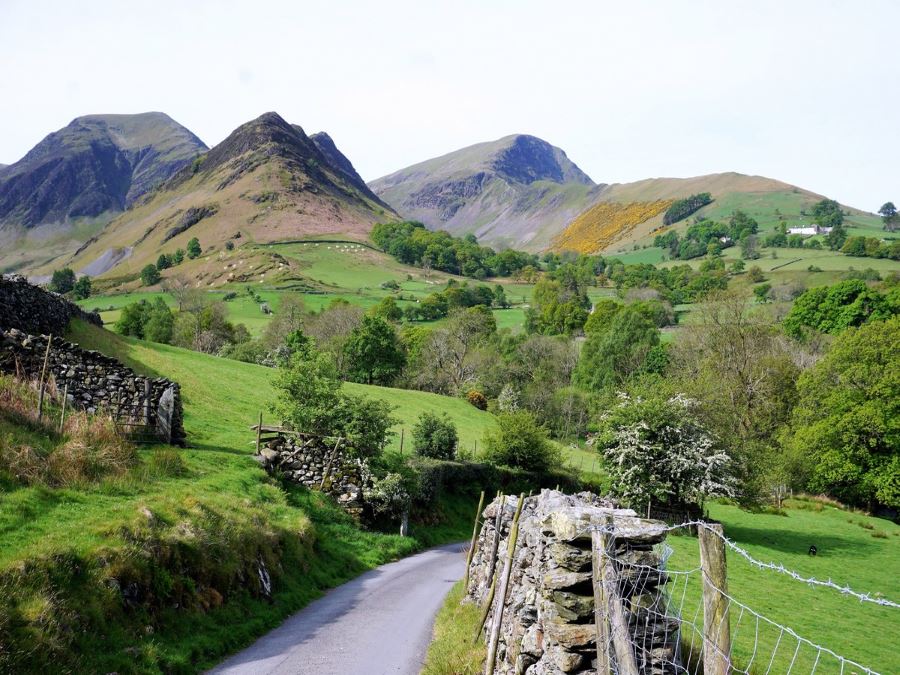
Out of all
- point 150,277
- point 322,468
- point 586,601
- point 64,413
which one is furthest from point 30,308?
point 150,277

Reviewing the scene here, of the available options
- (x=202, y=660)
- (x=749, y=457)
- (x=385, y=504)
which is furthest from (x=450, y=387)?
(x=202, y=660)

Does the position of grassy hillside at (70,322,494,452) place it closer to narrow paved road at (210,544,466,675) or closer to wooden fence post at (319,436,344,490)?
wooden fence post at (319,436,344,490)

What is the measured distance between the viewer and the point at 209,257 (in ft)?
568

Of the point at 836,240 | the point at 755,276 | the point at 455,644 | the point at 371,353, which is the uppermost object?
the point at 836,240

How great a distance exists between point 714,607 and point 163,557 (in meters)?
12.5

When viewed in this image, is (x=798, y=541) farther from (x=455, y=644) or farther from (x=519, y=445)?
(x=455, y=644)

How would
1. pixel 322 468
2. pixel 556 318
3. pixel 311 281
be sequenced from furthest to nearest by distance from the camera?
pixel 311 281 → pixel 556 318 → pixel 322 468

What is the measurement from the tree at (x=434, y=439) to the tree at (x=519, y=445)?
491 centimetres

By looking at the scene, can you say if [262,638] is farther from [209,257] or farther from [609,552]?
[209,257]

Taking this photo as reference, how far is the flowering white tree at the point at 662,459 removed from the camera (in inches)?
1235

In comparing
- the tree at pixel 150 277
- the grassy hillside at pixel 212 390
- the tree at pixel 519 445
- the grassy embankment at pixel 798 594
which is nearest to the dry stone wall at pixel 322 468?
the grassy hillside at pixel 212 390

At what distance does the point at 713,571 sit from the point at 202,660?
11.7 meters

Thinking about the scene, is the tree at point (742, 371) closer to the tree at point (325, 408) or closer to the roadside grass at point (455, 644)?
the tree at point (325, 408)

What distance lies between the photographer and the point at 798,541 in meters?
33.3
